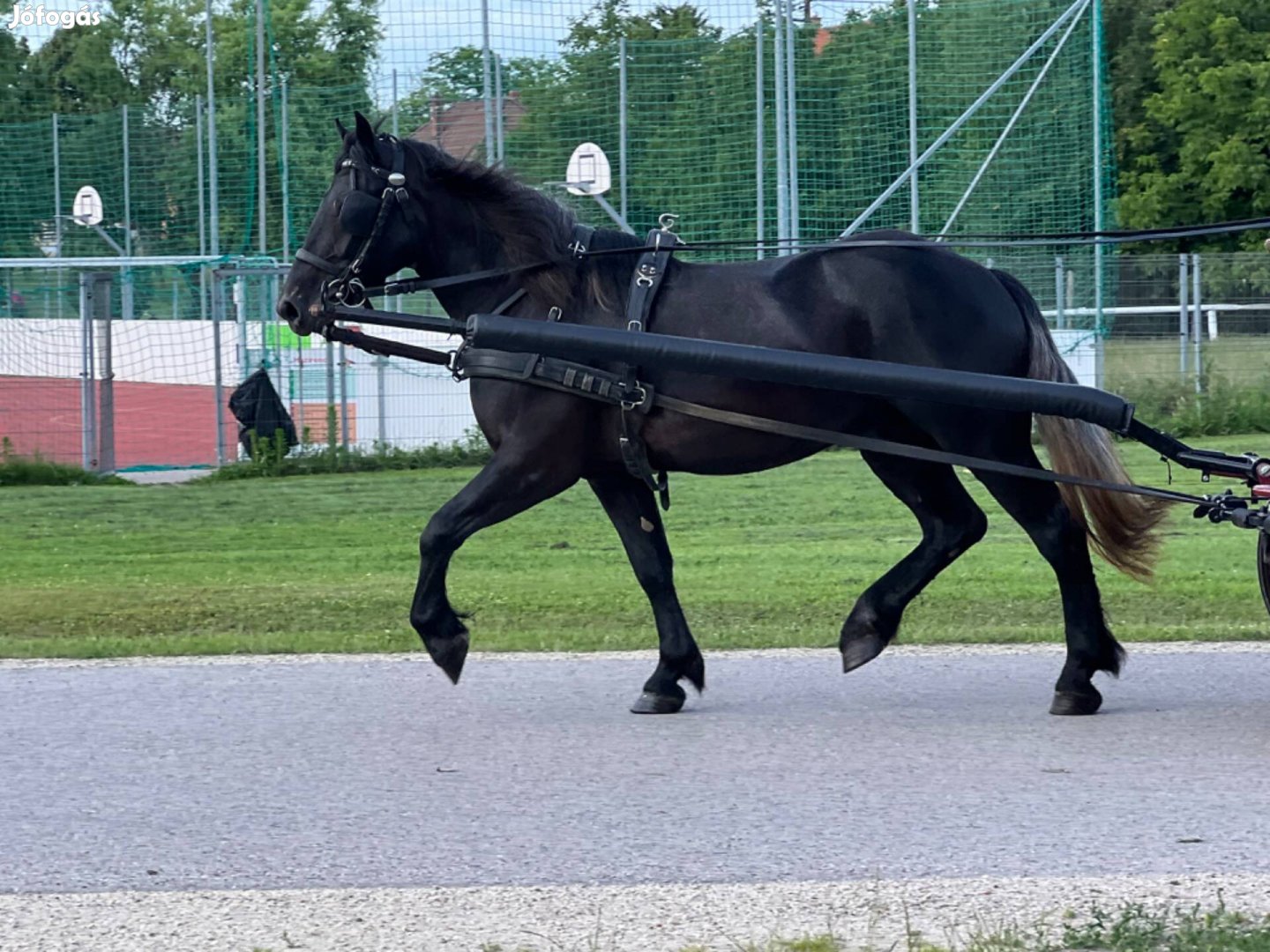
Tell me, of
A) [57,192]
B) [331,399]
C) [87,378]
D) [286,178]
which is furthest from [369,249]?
[57,192]

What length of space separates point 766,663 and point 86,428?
1291 cm

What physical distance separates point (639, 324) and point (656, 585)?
95cm

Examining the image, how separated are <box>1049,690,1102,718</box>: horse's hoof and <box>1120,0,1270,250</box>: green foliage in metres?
40.4

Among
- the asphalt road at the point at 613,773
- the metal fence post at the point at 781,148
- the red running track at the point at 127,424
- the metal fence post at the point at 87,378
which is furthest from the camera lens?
the red running track at the point at 127,424

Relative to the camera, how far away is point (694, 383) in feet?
21.2

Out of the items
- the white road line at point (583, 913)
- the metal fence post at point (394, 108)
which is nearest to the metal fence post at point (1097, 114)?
the metal fence post at point (394, 108)

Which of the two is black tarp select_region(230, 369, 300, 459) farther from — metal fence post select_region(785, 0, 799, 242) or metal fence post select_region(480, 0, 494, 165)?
metal fence post select_region(785, 0, 799, 242)

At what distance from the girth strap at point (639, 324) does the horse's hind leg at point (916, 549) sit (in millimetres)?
813

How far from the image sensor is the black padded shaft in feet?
19.4

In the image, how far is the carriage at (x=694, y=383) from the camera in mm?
6426

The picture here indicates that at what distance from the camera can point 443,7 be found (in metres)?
20.6

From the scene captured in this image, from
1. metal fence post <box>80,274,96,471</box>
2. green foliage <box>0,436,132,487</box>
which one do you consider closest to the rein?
green foliage <box>0,436,132,487</box>

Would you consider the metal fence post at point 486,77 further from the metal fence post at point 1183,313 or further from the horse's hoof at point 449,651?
the horse's hoof at point 449,651

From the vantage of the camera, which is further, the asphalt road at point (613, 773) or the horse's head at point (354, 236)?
the horse's head at point (354, 236)
